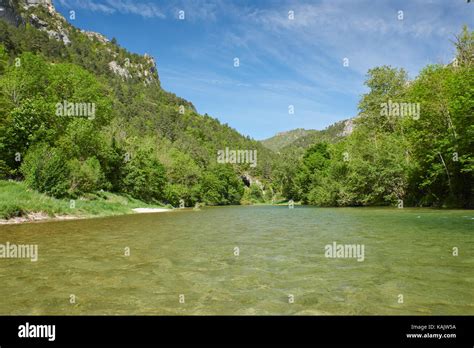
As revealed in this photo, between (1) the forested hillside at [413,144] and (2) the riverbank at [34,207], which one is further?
(1) the forested hillside at [413,144]


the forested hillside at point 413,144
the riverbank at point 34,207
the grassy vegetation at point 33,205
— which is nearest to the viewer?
the riverbank at point 34,207

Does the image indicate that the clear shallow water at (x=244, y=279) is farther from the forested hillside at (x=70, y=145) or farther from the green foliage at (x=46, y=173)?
the forested hillside at (x=70, y=145)

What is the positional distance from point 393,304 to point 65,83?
204 ft

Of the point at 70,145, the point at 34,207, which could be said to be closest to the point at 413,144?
the point at 34,207

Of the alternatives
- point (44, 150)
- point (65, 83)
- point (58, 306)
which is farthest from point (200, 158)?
point (58, 306)

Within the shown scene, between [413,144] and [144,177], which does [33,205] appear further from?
[413,144]

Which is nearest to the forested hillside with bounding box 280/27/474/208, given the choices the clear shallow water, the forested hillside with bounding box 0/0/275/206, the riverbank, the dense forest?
the dense forest

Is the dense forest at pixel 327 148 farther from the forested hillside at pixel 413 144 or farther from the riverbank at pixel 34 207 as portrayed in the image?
the riverbank at pixel 34 207

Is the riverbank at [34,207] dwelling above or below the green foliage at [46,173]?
below

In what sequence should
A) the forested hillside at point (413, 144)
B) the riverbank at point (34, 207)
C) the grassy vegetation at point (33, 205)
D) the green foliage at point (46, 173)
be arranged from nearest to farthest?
the riverbank at point (34, 207), the grassy vegetation at point (33, 205), the green foliage at point (46, 173), the forested hillside at point (413, 144)

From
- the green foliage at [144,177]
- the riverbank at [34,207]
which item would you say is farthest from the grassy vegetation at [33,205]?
the green foliage at [144,177]
